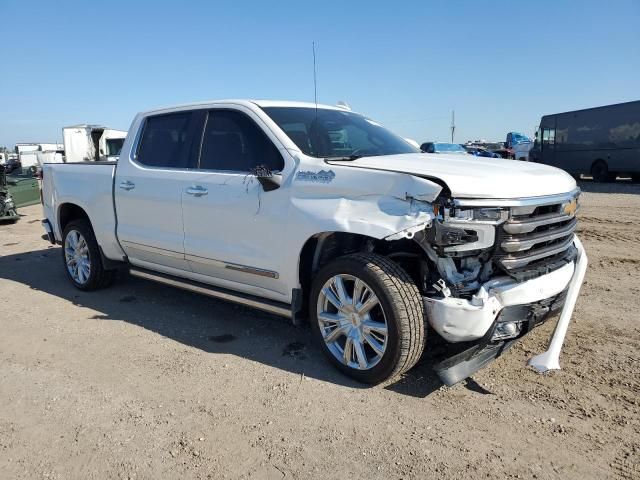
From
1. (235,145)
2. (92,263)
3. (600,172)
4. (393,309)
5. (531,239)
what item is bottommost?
(600,172)

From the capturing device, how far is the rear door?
15.2ft

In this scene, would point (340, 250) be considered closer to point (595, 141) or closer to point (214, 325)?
point (214, 325)

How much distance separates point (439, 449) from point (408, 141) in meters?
2.96

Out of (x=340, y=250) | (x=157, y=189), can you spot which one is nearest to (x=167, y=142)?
(x=157, y=189)

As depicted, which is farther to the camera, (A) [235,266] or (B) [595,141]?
(B) [595,141]

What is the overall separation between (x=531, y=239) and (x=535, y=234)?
9 cm

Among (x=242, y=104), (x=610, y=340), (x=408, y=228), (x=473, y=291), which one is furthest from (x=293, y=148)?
(x=610, y=340)

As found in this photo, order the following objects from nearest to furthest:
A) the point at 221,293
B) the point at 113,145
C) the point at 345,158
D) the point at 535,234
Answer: the point at 535,234 < the point at 345,158 < the point at 221,293 < the point at 113,145

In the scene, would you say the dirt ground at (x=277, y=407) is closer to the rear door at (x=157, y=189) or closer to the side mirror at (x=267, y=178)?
the rear door at (x=157, y=189)

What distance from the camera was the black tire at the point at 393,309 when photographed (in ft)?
10.5

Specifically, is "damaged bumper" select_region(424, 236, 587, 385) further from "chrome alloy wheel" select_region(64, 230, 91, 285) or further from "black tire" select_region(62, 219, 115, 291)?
"chrome alloy wheel" select_region(64, 230, 91, 285)

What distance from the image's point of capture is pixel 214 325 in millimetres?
4766

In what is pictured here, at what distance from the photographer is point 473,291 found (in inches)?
127

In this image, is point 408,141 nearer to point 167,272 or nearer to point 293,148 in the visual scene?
point 293,148
